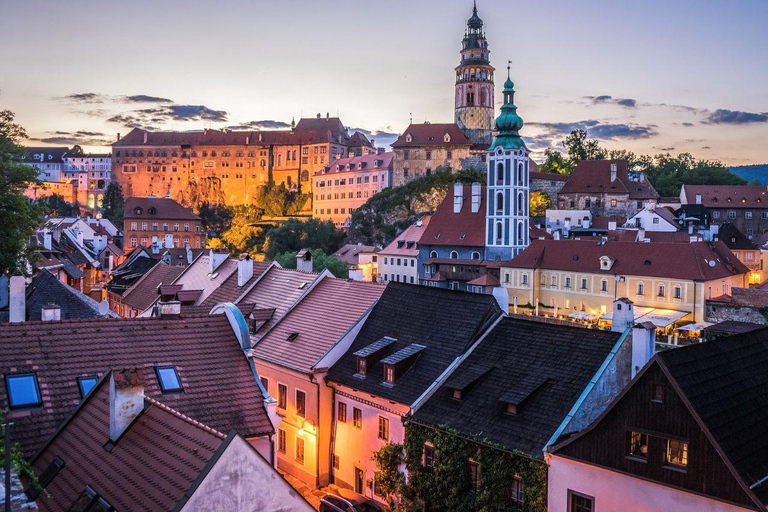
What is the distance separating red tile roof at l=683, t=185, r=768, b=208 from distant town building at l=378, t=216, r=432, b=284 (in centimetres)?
3826

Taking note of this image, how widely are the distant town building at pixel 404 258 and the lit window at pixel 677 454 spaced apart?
6679 cm

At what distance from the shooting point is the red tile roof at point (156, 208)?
9438cm

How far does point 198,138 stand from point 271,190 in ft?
82.4

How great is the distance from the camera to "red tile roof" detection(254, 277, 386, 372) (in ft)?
80.7

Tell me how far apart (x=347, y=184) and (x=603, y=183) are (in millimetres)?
50218

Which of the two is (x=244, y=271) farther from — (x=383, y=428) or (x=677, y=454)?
(x=677, y=454)

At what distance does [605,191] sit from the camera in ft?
314

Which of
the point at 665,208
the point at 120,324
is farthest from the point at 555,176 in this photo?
the point at 120,324

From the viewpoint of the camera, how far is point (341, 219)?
130500 millimetres

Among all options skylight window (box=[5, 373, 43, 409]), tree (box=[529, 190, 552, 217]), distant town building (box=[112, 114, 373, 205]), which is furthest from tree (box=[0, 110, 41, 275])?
distant town building (box=[112, 114, 373, 205])

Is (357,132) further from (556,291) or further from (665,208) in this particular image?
(556,291)

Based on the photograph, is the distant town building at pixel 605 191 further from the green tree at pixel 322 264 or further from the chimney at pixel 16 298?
the chimney at pixel 16 298

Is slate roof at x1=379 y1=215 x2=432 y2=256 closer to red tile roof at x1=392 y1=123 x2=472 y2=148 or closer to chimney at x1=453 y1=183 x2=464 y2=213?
chimney at x1=453 y1=183 x2=464 y2=213

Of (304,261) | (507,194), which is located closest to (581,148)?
(507,194)
